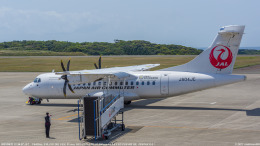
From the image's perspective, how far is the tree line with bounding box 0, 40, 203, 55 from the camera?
14250 centimetres

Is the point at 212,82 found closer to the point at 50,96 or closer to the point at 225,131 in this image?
the point at 225,131

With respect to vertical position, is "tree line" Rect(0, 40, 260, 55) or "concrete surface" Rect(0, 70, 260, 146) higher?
"tree line" Rect(0, 40, 260, 55)

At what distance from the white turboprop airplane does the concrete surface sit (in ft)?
4.82

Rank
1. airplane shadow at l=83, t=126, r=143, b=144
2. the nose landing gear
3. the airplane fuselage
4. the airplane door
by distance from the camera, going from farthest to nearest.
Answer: the nose landing gear, the airplane door, the airplane fuselage, airplane shadow at l=83, t=126, r=143, b=144

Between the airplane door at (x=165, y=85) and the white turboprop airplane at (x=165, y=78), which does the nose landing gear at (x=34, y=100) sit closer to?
the white turboprop airplane at (x=165, y=78)

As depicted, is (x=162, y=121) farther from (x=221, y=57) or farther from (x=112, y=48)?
(x=112, y=48)

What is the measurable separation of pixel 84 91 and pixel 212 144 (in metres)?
14.7

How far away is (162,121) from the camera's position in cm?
2253

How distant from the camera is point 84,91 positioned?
1143 inches

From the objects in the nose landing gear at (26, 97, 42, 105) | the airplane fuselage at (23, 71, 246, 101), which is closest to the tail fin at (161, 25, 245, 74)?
the airplane fuselage at (23, 71, 246, 101)

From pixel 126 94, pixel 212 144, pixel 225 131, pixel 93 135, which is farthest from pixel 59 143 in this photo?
pixel 126 94

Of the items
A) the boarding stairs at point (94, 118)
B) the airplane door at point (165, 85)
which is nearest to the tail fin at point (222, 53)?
the airplane door at point (165, 85)

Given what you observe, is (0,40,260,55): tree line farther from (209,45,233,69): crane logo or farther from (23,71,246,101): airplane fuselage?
(209,45,233,69): crane logo

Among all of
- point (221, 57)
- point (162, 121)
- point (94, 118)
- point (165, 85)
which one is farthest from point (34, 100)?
point (221, 57)
